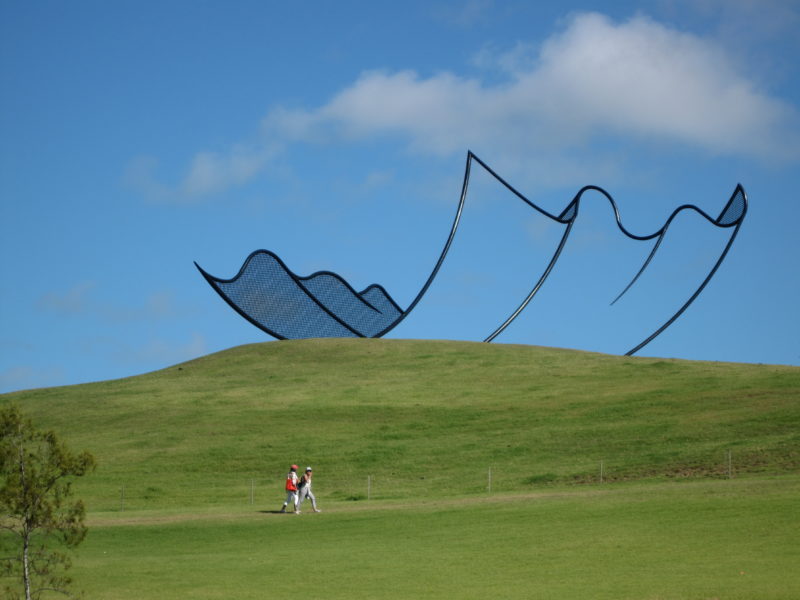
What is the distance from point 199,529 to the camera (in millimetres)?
27047

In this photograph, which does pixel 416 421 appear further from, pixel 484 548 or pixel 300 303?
pixel 484 548

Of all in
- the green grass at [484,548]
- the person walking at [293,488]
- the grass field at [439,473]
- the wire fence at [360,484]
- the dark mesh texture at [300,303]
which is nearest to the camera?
the green grass at [484,548]

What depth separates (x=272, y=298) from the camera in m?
58.7

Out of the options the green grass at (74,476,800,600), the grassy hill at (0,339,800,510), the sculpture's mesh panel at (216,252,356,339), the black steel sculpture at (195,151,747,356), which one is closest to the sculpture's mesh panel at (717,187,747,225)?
the black steel sculpture at (195,151,747,356)

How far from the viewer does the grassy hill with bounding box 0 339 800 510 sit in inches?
1374

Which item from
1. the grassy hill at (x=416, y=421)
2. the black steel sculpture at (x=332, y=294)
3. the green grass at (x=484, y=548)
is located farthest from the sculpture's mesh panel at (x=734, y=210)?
the green grass at (x=484, y=548)

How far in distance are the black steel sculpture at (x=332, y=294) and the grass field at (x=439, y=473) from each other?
1620 millimetres

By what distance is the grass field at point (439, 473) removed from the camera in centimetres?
1964

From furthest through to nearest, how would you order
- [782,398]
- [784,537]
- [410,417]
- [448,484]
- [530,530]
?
[410,417]
[782,398]
[448,484]
[530,530]
[784,537]

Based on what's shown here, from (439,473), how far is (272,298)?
81.2 feet

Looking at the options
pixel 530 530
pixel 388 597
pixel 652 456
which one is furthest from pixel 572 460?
pixel 388 597

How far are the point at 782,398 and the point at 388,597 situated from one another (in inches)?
1156

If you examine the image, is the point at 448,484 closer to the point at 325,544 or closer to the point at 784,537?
the point at 325,544

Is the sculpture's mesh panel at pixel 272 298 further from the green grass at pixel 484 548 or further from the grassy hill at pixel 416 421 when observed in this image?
the green grass at pixel 484 548
